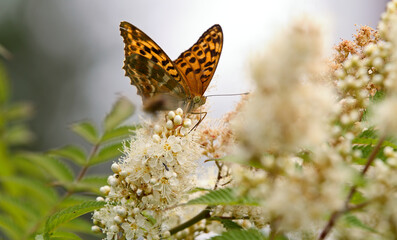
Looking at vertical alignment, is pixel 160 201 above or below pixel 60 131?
below

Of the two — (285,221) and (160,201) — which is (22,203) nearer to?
(160,201)

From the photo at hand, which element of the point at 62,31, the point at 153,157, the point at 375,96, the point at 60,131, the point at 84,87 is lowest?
the point at 375,96

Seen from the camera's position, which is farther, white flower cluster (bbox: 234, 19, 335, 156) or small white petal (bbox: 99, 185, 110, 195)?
small white petal (bbox: 99, 185, 110, 195)

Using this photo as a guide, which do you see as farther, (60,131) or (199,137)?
(60,131)

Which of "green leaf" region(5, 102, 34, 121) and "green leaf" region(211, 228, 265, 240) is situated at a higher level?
"green leaf" region(5, 102, 34, 121)

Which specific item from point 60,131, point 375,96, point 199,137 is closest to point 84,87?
point 60,131

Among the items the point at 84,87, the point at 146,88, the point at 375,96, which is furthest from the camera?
the point at 84,87

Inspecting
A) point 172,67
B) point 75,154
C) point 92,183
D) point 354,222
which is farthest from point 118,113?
point 354,222

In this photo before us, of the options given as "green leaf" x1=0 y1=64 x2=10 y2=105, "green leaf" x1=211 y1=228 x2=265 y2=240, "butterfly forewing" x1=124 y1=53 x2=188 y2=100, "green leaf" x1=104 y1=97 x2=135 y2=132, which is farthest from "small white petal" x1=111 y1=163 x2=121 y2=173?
"green leaf" x1=0 y1=64 x2=10 y2=105

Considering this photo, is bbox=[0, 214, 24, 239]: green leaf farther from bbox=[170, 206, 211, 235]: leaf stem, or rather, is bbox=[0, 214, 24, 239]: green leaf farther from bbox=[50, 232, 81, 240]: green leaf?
bbox=[170, 206, 211, 235]: leaf stem
